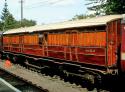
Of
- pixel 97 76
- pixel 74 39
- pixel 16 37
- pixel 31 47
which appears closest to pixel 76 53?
pixel 74 39

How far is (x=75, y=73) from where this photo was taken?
1966 centimetres

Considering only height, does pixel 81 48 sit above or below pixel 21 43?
above

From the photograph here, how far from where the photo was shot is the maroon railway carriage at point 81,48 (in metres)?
15.6

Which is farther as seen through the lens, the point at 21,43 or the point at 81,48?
the point at 21,43

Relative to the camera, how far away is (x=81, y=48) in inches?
715

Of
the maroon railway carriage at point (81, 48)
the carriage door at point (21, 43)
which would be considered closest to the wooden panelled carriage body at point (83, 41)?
the maroon railway carriage at point (81, 48)

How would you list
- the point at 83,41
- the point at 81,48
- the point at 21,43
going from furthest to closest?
the point at 21,43 < the point at 81,48 < the point at 83,41

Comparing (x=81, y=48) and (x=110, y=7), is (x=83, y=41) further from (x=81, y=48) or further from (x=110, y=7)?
(x=110, y=7)

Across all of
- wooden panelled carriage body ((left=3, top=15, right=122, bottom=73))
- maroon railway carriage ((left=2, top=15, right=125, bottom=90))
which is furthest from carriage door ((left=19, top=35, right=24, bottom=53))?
wooden panelled carriage body ((left=3, top=15, right=122, bottom=73))

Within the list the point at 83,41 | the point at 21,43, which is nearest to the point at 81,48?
the point at 83,41

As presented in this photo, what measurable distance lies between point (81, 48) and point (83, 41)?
381mm

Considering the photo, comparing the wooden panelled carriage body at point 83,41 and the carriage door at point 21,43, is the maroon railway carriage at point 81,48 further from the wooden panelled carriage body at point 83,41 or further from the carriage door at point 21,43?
the carriage door at point 21,43

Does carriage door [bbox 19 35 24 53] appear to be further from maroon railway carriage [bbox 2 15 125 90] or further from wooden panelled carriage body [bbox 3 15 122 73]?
wooden panelled carriage body [bbox 3 15 122 73]

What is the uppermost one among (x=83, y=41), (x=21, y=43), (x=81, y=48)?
(x=83, y=41)
